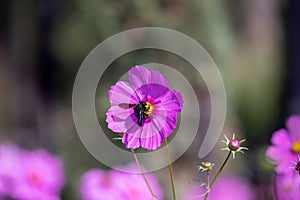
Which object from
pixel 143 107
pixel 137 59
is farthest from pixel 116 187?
pixel 137 59

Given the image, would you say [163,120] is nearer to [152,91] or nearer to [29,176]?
[152,91]

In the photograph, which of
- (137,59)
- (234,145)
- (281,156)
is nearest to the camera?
(234,145)

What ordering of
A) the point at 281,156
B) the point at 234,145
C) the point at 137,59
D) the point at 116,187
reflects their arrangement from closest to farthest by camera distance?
the point at 234,145 → the point at 281,156 → the point at 116,187 → the point at 137,59

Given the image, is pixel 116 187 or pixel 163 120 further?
pixel 116 187

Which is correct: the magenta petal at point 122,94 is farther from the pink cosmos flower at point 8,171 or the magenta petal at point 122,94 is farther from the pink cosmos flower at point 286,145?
the pink cosmos flower at point 8,171

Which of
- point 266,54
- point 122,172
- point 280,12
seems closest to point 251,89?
point 266,54

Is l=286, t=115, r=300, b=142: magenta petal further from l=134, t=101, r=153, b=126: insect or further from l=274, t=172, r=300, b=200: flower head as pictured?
l=134, t=101, r=153, b=126: insect

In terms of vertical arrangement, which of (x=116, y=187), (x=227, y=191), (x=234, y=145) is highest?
(x=227, y=191)
